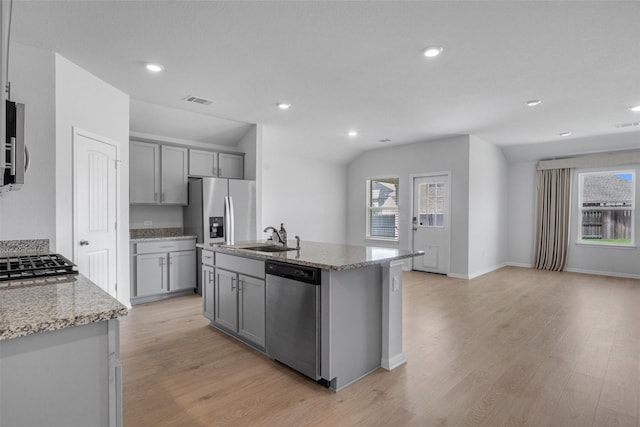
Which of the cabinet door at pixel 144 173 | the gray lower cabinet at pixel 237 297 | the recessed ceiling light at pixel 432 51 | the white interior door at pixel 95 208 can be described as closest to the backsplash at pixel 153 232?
the cabinet door at pixel 144 173

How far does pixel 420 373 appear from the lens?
262 centimetres

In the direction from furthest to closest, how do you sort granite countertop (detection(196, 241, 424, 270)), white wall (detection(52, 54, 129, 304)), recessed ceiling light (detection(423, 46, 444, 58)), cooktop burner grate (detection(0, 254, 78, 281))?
white wall (detection(52, 54, 129, 304)), recessed ceiling light (detection(423, 46, 444, 58)), granite countertop (detection(196, 241, 424, 270)), cooktop burner grate (detection(0, 254, 78, 281))

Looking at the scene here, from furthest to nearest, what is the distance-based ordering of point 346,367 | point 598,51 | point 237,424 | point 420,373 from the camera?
point 598,51 → point 420,373 → point 346,367 → point 237,424

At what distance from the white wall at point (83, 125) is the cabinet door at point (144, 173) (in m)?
0.64

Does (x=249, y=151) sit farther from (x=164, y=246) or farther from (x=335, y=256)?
(x=335, y=256)

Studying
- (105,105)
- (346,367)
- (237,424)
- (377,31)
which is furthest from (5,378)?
(105,105)

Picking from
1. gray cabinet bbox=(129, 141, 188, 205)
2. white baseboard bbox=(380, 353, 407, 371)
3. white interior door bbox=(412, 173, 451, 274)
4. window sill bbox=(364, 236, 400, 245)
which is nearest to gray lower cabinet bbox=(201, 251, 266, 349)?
white baseboard bbox=(380, 353, 407, 371)

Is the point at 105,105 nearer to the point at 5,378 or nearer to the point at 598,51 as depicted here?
the point at 5,378

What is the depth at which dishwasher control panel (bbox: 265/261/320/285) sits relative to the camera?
7.81ft

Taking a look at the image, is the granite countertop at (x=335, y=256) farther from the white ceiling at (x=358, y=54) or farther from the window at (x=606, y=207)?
the window at (x=606, y=207)

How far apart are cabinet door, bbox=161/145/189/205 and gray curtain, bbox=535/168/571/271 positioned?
7.08 meters

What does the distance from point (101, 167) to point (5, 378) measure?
10.1 feet

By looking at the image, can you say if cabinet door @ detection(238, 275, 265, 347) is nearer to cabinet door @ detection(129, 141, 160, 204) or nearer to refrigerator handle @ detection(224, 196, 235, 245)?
refrigerator handle @ detection(224, 196, 235, 245)

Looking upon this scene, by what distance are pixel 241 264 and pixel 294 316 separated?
81cm
